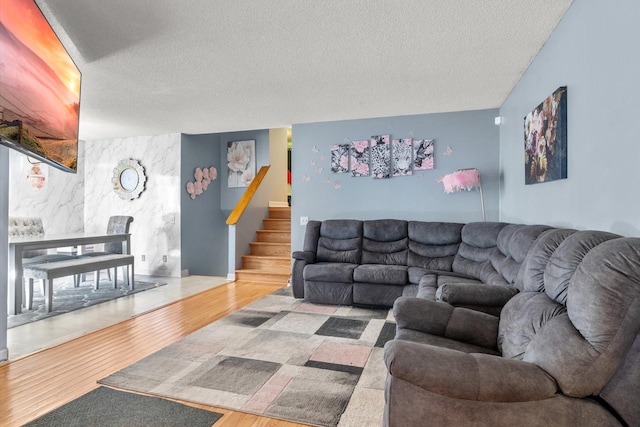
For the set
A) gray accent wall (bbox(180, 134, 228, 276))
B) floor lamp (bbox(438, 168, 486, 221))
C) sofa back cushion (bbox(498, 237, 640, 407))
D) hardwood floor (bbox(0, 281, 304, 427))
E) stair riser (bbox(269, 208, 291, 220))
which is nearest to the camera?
sofa back cushion (bbox(498, 237, 640, 407))

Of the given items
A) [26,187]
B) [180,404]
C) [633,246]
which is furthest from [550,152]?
[26,187]

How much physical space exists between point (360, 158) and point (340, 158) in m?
0.28

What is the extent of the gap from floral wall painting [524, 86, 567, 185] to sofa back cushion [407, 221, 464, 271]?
1081 millimetres

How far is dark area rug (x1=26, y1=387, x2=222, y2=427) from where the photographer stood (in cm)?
172

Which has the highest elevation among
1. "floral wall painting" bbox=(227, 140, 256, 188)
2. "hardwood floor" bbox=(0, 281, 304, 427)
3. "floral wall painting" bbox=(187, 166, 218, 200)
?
"floral wall painting" bbox=(227, 140, 256, 188)

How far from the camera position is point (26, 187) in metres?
5.40

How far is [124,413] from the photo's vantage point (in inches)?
70.9

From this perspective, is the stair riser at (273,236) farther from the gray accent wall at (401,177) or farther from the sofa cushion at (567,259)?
the sofa cushion at (567,259)

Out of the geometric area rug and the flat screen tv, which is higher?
the flat screen tv

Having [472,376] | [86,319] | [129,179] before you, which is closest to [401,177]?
[472,376]

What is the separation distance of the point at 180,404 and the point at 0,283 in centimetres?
175

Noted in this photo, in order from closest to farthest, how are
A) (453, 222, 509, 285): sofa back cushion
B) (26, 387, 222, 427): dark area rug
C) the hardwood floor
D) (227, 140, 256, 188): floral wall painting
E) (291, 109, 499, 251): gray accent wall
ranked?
(26, 387, 222, 427): dark area rug, the hardwood floor, (453, 222, 509, 285): sofa back cushion, (291, 109, 499, 251): gray accent wall, (227, 140, 256, 188): floral wall painting

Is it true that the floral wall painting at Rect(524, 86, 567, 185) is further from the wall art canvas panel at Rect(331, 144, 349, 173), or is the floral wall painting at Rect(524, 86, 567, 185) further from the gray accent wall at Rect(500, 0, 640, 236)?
the wall art canvas panel at Rect(331, 144, 349, 173)

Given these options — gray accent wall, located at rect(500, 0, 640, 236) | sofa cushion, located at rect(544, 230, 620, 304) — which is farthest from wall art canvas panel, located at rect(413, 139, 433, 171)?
sofa cushion, located at rect(544, 230, 620, 304)
